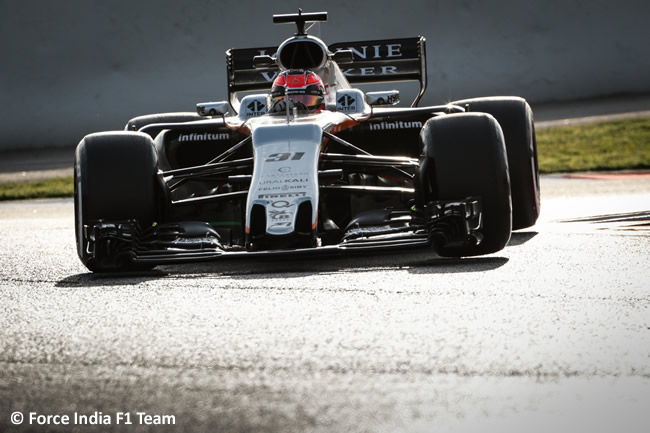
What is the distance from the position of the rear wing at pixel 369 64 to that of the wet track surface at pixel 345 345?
3.72 metres

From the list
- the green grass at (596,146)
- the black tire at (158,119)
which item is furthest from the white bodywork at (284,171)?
the green grass at (596,146)

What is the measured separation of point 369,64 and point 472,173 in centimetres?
397

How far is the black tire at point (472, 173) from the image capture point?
19.2 ft

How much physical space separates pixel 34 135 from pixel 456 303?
70.1ft

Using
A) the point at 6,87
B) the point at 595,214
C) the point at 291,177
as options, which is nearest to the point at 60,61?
the point at 6,87

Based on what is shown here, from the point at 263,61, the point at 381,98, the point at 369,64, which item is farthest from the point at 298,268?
the point at 369,64

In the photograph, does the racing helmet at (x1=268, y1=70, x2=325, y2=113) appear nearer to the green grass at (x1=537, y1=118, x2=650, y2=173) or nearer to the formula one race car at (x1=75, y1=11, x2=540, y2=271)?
the formula one race car at (x1=75, y1=11, x2=540, y2=271)

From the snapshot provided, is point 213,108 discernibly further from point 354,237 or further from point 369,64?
point 354,237

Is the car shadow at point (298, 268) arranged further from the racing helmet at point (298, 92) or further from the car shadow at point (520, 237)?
the racing helmet at point (298, 92)

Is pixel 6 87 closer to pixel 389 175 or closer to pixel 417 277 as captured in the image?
pixel 389 175

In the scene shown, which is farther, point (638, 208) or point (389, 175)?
point (638, 208)

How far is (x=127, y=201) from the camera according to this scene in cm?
604

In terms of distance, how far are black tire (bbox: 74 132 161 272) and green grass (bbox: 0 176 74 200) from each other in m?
9.63

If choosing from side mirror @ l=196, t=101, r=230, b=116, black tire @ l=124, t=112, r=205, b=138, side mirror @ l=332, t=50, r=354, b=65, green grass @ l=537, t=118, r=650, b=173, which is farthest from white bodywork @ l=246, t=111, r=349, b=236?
green grass @ l=537, t=118, r=650, b=173
